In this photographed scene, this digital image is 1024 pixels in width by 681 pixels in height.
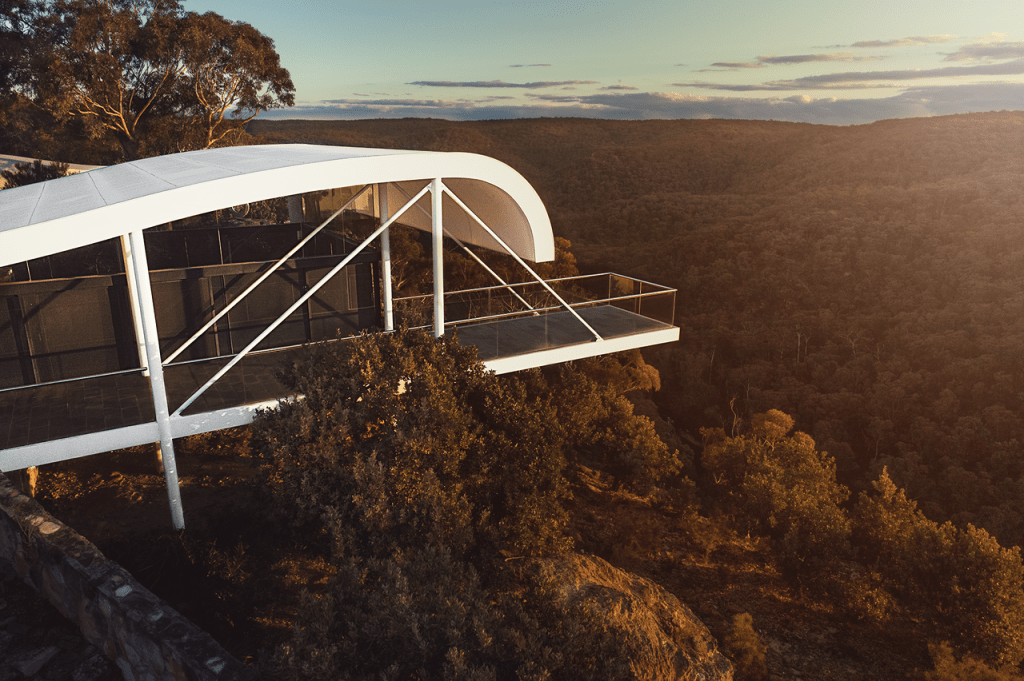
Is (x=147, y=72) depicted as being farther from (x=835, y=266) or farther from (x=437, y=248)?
(x=835, y=266)

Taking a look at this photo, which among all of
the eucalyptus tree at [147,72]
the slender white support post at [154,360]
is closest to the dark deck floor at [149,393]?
the slender white support post at [154,360]

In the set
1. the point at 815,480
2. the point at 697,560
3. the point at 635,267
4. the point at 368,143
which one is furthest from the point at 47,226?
the point at 368,143

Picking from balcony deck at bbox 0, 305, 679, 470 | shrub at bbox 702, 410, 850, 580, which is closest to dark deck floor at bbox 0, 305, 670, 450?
balcony deck at bbox 0, 305, 679, 470

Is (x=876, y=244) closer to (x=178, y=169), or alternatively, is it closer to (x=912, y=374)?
(x=912, y=374)

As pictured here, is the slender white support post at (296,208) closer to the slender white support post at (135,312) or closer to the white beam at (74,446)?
the slender white support post at (135,312)

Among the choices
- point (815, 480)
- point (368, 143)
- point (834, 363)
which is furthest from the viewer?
point (368, 143)

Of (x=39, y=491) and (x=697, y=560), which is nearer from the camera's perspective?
(x=39, y=491)
